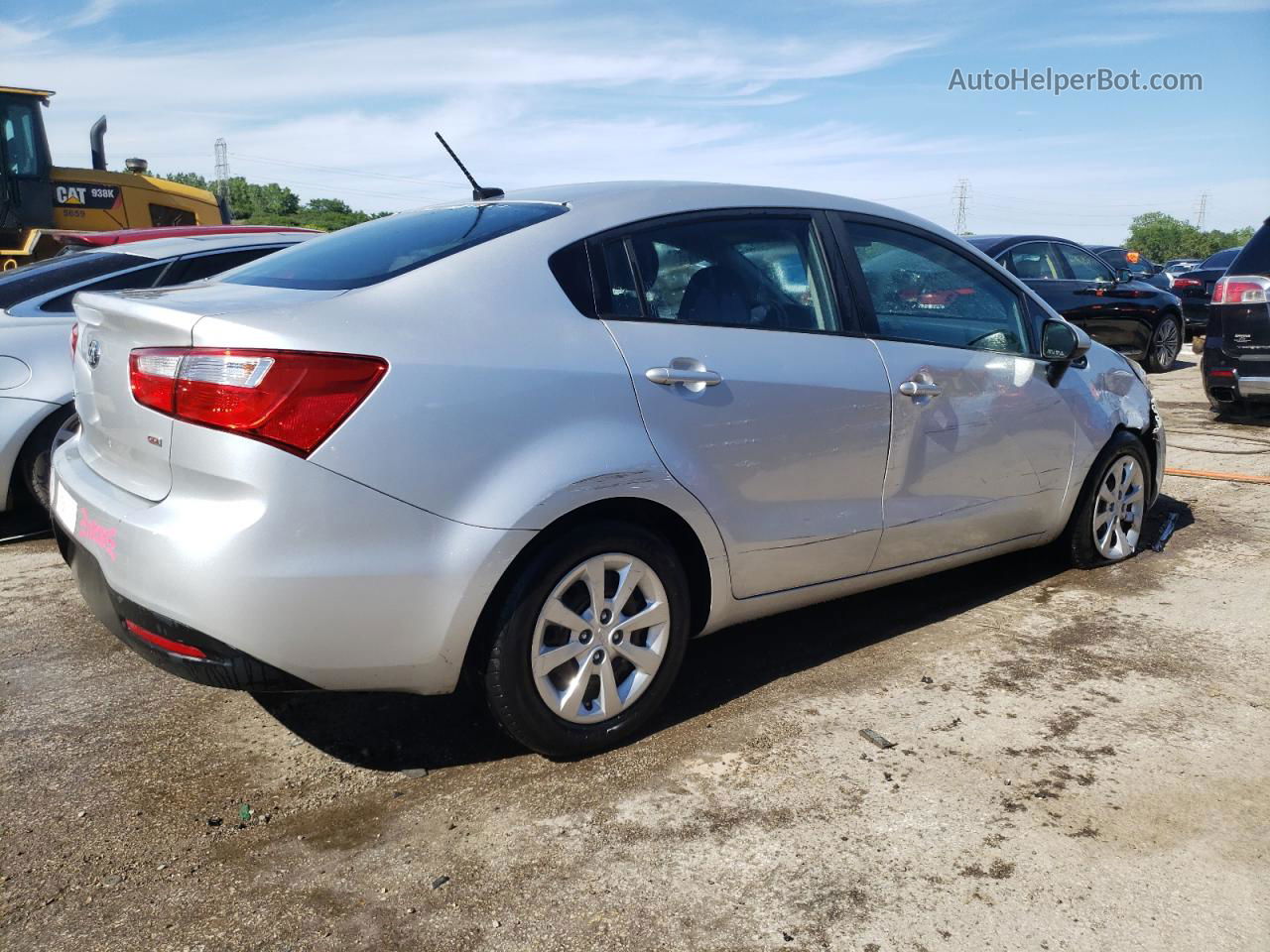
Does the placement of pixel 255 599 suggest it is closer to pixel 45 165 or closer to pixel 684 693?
pixel 684 693

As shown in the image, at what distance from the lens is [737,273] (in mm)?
3564

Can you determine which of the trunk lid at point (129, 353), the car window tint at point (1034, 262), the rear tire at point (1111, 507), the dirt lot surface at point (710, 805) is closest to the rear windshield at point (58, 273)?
the dirt lot surface at point (710, 805)

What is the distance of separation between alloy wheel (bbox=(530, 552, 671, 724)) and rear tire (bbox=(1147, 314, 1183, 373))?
11250mm

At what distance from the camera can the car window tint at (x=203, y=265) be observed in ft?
20.3

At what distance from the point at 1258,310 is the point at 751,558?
6235 mm

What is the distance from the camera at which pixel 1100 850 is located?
271 centimetres

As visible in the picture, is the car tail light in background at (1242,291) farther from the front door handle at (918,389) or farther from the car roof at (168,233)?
the car roof at (168,233)

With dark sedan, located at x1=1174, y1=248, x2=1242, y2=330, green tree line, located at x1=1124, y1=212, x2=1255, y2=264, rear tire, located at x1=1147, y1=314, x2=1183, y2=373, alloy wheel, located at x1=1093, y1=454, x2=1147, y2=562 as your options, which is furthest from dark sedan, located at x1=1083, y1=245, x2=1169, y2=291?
green tree line, located at x1=1124, y1=212, x2=1255, y2=264

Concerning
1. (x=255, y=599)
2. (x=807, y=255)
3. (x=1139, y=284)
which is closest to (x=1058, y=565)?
(x=807, y=255)

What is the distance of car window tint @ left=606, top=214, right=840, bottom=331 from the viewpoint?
11.0 ft

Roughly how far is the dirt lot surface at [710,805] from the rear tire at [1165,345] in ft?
31.0

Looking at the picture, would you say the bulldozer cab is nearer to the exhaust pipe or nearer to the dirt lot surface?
the exhaust pipe

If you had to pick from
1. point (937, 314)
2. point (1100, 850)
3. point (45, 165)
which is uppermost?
point (45, 165)

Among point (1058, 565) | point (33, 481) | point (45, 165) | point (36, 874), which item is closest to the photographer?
point (36, 874)
